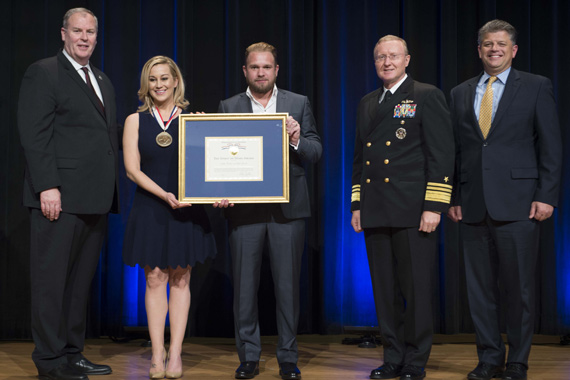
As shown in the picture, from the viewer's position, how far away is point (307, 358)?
3.78 m

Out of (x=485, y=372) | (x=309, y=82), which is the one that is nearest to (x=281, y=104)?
(x=309, y=82)

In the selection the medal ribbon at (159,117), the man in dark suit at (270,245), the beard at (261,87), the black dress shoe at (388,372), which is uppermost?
the beard at (261,87)

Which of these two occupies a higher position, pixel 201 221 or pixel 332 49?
pixel 332 49

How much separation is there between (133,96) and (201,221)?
176 centimetres

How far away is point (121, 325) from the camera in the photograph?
175 inches

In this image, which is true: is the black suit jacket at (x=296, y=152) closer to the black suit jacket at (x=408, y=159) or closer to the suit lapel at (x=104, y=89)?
the black suit jacket at (x=408, y=159)

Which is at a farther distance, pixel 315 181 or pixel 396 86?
pixel 315 181

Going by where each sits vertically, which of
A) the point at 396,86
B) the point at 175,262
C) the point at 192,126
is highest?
the point at 396,86

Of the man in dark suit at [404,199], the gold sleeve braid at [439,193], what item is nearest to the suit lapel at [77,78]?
the man in dark suit at [404,199]

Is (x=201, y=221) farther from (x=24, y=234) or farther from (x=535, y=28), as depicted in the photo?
(x=535, y=28)

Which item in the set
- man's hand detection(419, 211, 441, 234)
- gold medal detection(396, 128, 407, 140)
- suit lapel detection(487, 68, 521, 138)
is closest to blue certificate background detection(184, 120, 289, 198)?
gold medal detection(396, 128, 407, 140)

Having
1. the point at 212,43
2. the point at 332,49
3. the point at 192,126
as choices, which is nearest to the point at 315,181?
the point at 332,49

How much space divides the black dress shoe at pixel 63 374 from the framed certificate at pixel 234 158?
1.03 metres

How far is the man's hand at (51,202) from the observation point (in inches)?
119
